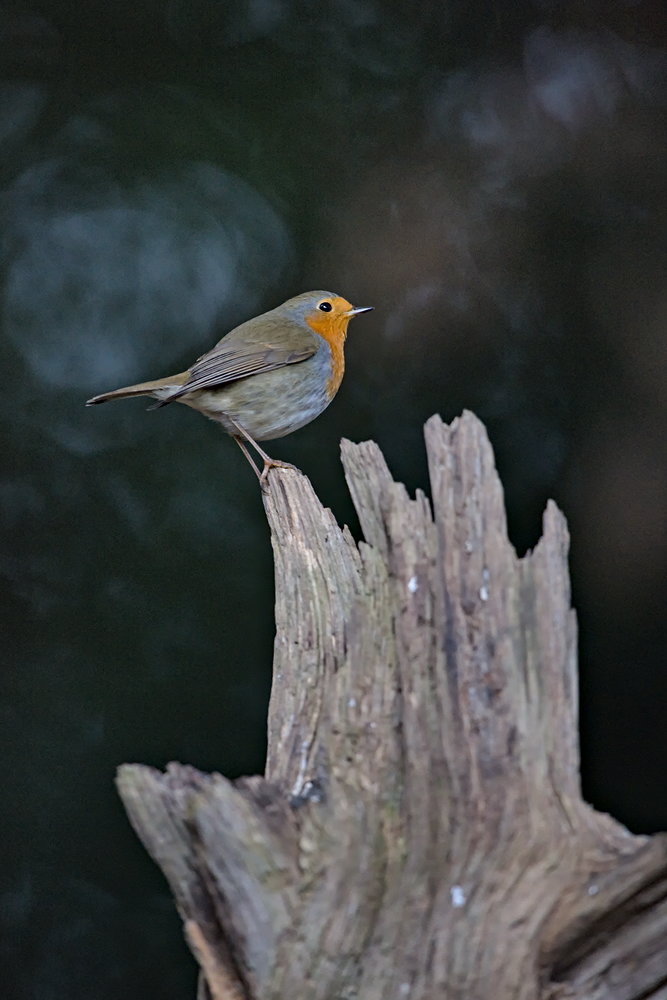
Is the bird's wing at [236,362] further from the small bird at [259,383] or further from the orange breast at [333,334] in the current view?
the orange breast at [333,334]

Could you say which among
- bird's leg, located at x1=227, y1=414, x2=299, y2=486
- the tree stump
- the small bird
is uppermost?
the small bird

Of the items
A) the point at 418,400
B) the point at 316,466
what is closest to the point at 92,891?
the point at 316,466

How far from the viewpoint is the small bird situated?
323 centimetres

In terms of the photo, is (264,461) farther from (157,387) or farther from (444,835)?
(444,835)

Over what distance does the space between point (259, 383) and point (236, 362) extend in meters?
0.09

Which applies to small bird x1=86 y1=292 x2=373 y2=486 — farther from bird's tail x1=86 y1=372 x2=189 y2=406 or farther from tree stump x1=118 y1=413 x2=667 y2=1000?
tree stump x1=118 y1=413 x2=667 y2=1000

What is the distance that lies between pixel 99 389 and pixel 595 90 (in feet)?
7.12

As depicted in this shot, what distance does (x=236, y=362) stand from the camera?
3.24m

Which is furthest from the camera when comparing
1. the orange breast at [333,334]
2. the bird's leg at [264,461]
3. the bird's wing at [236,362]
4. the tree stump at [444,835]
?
the orange breast at [333,334]

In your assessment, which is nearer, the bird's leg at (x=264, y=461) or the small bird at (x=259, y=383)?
the bird's leg at (x=264, y=461)

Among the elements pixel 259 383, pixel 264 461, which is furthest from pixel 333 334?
pixel 264 461

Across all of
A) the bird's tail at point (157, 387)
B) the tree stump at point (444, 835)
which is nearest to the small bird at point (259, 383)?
the bird's tail at point (157, 387)

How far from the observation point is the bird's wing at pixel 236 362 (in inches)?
126

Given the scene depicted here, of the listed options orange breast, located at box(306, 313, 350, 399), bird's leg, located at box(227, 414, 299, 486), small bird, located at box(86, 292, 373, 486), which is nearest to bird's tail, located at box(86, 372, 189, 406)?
small bird, located at box(86, 292, 373, 486)
